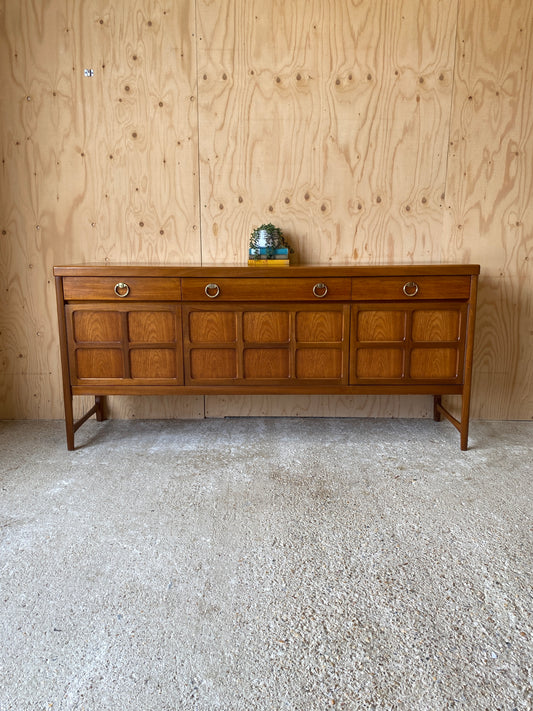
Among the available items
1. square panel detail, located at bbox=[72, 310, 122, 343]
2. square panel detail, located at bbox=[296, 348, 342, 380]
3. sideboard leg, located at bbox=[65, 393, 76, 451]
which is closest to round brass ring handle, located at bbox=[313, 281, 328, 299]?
square panel detail, located at bbox=[296, 348, 342, 380]

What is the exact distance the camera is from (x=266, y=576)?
1496 mm

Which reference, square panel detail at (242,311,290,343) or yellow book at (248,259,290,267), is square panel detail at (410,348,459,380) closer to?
square panel detail at (242,311,290,343)

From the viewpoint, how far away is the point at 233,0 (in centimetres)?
254

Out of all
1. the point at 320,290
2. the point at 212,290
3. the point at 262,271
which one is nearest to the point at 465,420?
the point at 320,290

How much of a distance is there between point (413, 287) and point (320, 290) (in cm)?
41

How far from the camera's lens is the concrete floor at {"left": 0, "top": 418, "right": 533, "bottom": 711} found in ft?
3.69

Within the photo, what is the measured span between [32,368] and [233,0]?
2171mm

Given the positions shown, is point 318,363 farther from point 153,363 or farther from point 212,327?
point 153,363

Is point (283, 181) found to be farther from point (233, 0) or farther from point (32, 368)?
point (32, 368)

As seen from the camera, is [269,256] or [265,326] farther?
[269,256]

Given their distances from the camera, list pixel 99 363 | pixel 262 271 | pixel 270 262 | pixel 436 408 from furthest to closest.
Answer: pixel 436 408
pixel 270 262
pixel 99 363
pixel 262 271

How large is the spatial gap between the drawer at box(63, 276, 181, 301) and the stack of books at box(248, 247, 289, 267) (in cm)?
47

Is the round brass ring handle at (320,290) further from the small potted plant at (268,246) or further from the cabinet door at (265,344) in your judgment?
the small potted plant at (268,246)

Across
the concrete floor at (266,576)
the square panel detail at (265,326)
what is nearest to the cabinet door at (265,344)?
the square panel detail at (265,326)
